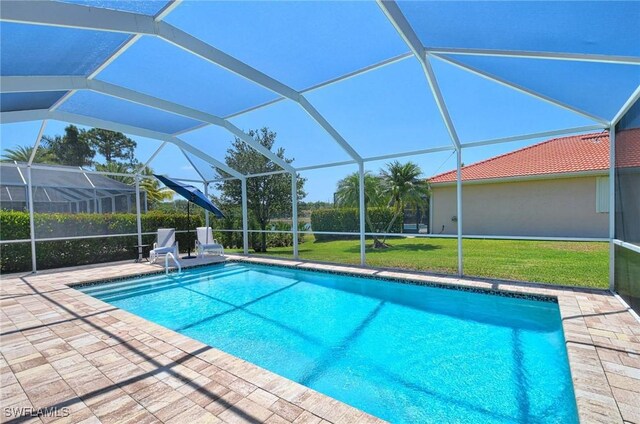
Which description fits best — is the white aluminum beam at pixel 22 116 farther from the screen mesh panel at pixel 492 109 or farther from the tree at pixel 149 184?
the tree at pixel 149 184

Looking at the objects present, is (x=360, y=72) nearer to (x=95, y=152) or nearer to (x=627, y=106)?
(x=627, y=106)

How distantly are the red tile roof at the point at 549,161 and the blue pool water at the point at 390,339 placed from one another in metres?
8.49

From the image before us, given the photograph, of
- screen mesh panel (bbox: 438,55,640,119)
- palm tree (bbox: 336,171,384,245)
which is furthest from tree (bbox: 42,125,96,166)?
screen mesh panel (bbox: 438,55,640,119)

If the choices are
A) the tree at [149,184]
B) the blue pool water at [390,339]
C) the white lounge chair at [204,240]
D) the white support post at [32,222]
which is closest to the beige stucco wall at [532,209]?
the blue pool water at [390,339]

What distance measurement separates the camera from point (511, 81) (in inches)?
208

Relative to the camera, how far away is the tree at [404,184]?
13492mm

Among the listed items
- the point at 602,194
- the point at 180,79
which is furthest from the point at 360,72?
the point at 602,194

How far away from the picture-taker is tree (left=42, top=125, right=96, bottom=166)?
870 inches

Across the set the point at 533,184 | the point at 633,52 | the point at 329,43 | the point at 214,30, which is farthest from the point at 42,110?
the point at 533,184

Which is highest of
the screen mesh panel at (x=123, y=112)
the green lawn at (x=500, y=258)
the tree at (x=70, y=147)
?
the tree at (x=70, y=147)

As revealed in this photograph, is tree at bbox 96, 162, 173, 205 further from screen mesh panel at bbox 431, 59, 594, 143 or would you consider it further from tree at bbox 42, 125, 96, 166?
screen mesh panel at bbox 431, 59, 594, 143

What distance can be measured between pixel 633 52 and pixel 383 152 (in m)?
5.21

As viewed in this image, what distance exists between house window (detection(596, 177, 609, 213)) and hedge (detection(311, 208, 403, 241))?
7133 millimetres

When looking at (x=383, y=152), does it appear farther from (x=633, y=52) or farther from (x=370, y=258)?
(x=633, y=52)
